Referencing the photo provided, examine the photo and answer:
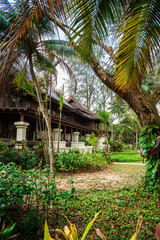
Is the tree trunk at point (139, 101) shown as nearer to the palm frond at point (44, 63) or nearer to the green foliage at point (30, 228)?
the green foliage at point (30, 228)

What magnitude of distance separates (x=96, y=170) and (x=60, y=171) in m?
1.80

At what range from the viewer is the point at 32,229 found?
2049 millimetres

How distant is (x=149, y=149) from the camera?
11.6ft

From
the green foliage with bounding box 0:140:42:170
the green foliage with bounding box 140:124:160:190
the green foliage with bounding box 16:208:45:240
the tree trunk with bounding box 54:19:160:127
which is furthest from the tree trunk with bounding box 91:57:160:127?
the green foliage with bounding box 0:140:42:170

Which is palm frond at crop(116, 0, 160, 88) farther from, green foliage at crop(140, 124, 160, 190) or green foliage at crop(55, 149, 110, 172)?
green foliage at crop(55, 149, 110, 172)

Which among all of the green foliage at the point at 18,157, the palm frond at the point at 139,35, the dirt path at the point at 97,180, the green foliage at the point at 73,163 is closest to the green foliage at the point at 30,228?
the dirt path at the point at 97,180

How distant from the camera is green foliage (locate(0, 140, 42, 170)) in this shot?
6.68 m

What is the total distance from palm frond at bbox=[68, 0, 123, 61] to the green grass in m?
2.55

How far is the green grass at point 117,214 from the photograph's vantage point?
89.7 inches

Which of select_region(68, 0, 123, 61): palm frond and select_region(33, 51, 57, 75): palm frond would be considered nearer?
select_region(68, 0, 123, 61): palm frond

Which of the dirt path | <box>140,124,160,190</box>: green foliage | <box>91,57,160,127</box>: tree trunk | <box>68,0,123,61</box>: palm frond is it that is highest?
<box>68,0,123,61</box>: palm frond

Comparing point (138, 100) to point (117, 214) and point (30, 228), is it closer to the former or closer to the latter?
point (117, 214)

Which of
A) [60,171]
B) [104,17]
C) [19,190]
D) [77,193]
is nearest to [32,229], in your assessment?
[19,190]

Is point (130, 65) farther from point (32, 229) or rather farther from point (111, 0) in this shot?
point (32, 229)
